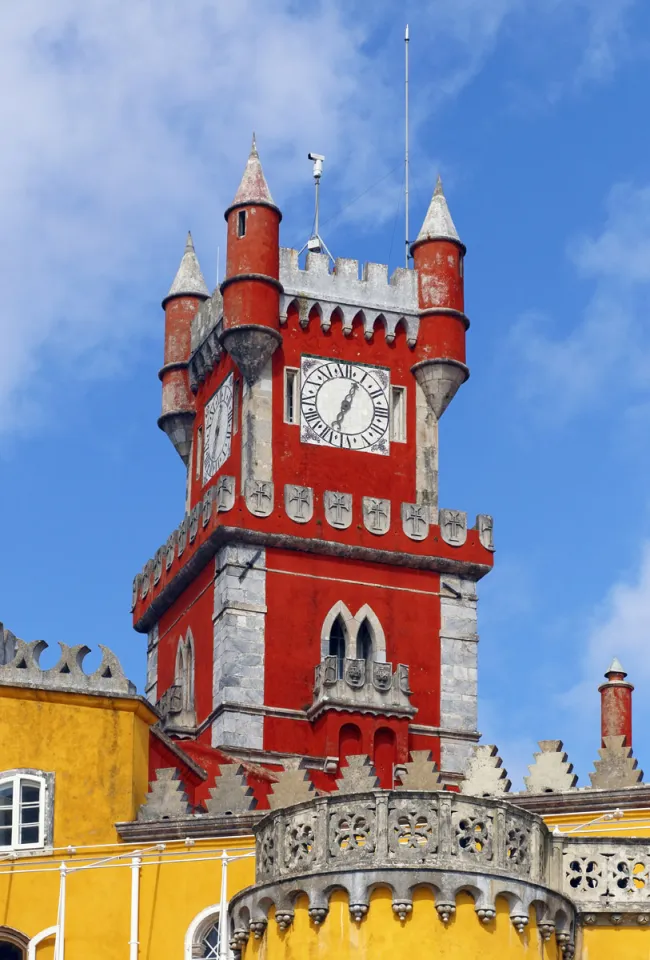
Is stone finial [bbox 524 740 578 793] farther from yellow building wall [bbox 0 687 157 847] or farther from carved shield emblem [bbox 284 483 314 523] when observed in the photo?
carved shield emblem [bbox 284 483 314 523]

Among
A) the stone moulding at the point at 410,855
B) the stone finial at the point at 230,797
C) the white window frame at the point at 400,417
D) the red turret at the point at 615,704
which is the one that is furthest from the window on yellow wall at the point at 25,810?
the white window frame at the point at 400,417

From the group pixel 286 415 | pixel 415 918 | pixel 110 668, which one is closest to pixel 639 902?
pixel 415 918

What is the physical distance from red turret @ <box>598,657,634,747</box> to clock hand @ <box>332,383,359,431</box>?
15656 mm

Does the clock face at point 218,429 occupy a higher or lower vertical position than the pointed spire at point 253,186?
lower

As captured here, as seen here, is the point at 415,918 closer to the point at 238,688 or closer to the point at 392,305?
the point at 238,688

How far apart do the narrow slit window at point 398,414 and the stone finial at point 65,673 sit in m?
22.5

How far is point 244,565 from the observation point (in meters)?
58.8

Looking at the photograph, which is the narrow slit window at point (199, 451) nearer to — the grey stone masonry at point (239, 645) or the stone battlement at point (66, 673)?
the grey stone masonry at point (239, 645)

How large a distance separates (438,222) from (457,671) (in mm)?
12086

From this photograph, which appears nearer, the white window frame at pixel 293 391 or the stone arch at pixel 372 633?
the stone arch at pixel 372 633

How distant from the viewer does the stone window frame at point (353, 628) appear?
5859 centimetres

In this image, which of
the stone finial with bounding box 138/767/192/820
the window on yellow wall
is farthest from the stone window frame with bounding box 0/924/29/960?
the stone finial with bounding box 138/767/192/820

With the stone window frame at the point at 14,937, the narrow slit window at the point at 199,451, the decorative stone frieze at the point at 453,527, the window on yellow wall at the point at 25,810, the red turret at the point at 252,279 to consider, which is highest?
the red turret at the point at 252,279

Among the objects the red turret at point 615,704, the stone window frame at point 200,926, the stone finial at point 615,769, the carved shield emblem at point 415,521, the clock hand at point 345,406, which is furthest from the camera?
the clock hand at point 345,406
